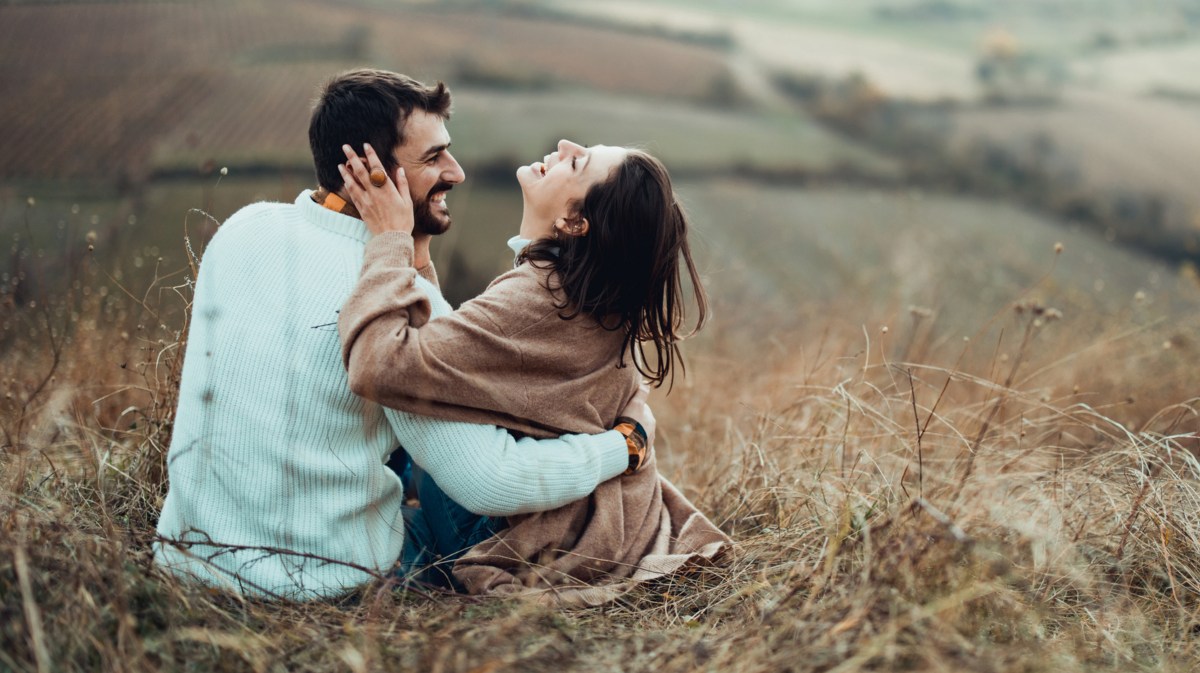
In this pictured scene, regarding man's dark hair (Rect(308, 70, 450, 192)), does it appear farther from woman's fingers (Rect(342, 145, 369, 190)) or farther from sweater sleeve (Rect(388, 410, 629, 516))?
sweater sleeve (Rect(388, 410, 629, 516))

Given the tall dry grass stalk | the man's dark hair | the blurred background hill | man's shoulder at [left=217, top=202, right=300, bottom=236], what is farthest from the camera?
the blurred background hill

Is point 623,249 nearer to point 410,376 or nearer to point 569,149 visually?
point 569,149

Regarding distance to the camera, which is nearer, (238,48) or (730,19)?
(238,48)

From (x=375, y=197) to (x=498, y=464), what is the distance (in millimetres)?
804

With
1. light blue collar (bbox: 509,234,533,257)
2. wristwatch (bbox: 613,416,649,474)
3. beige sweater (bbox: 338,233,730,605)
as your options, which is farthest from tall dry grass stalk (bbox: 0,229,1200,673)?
light blue collar (bbox: 509,234,533,257)

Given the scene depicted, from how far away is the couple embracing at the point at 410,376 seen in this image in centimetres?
214

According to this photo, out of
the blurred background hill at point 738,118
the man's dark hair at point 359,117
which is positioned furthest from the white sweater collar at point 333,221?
the blurred background hill at point 738,118

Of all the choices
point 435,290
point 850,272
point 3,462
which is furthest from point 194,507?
point 850,272

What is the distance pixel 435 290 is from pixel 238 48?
572 inches

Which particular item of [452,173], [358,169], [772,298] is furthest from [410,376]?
[772,298]

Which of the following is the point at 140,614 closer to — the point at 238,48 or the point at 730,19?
the point at 238,48

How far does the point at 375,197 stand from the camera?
7.46ft

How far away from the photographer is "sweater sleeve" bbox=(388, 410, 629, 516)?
218 centimetres

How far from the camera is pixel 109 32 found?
13914mm
